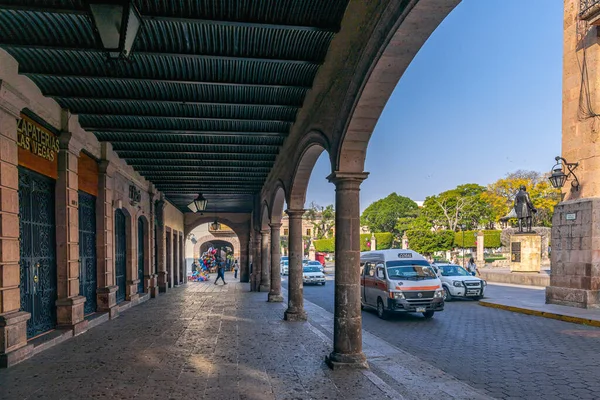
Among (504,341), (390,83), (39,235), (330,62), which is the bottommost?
(504,341)

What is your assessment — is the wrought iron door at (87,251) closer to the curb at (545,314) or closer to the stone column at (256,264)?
the stone column at (256,264)

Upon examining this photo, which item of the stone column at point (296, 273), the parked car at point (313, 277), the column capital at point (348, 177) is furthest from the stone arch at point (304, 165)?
the parked car at point (313, 277)

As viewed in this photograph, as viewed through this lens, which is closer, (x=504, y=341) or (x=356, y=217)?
(x=356, y=217)

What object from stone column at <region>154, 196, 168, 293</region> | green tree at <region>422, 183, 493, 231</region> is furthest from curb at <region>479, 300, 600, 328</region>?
green tree at <region>422, 183, 493, 231</region>

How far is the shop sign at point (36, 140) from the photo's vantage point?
7.31m

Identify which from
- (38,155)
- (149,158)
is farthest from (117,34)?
(149,158)

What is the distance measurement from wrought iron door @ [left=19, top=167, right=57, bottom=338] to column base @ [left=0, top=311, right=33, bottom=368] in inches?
23.8

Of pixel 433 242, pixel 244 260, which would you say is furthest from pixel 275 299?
pixel 433 242

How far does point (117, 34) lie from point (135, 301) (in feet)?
40.2

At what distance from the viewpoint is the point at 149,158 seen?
13273 mm

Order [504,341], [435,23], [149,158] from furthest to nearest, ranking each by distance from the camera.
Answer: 1. [149,158]
2. [504,341]
3. [435,23]

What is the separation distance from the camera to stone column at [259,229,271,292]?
1889 centimetres

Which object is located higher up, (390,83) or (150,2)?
(150,2)

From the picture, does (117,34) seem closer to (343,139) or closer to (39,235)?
(343,139)
